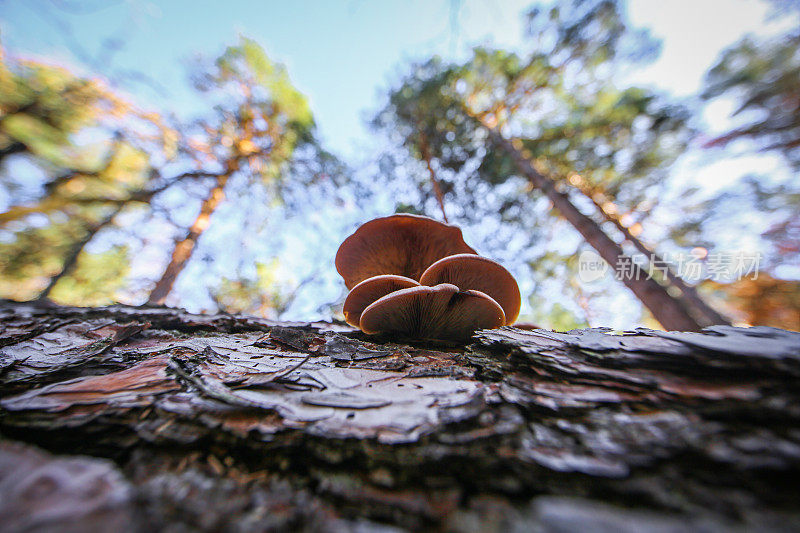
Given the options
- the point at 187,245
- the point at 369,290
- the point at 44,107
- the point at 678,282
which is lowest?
the point at 369,290

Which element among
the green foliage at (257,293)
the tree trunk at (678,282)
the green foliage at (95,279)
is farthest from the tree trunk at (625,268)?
the green foliage at (95,279)

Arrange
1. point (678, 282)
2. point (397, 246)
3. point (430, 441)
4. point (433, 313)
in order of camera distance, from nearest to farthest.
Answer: point (430, 441), point (433, 313), point (397, 246), point (678, 282)

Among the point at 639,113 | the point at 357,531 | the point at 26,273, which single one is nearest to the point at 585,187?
the point at 639,113

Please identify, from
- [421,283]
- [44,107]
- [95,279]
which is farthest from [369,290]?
[95,279]

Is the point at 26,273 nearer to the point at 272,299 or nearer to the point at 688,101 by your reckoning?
the point at 272,299

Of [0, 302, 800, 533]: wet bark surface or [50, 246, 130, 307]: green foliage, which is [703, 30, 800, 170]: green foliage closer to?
[0, 302, 800, 533]: wet bark surface

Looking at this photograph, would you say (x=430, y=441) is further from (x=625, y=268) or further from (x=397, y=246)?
(x=625, y=268)

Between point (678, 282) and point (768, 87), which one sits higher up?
point (768, 87)

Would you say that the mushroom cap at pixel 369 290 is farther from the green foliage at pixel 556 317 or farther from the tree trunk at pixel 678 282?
the green foliage at pixel 556 317
